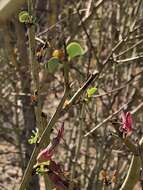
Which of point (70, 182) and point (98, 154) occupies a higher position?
point (70, 182)

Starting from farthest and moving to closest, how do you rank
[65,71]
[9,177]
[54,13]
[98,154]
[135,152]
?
[9,177]
[54,13]
[98,154]
[135,152]
[65,71]

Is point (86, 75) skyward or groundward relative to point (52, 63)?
groundward

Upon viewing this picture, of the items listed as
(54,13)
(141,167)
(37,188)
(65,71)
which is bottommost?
(37,188)

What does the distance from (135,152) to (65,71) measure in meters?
0.37

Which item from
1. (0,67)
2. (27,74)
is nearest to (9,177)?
(0,67)

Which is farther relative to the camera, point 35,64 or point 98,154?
point 98,154

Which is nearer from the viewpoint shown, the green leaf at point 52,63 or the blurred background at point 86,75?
the green leaf at point 52,63

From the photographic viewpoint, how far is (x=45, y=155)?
0.96 m

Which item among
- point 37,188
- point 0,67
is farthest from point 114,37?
point 37,188

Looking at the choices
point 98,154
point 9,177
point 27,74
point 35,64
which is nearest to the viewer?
point 35,64

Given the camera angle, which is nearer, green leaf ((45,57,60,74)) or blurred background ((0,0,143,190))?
green leaf ((45,57,60,74))

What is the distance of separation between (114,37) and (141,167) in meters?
1.62

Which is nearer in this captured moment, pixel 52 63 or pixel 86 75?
pixel 52 63

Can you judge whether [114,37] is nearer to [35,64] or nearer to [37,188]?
[37,188]
